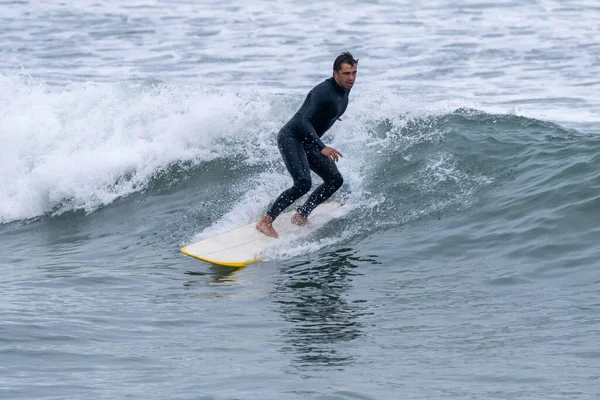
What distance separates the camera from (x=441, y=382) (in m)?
5.77

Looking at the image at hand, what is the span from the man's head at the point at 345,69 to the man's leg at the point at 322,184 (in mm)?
848

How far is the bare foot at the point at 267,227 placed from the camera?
9750mm

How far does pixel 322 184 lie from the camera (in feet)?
32.7

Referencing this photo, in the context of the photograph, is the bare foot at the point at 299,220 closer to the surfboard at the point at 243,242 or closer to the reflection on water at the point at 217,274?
the surfboard at the point at 243,242

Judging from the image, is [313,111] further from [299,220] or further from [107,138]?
[107,138]

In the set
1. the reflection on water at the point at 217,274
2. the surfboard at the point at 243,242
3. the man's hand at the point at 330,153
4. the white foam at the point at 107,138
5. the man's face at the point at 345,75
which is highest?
the man's face at the point at 345,75

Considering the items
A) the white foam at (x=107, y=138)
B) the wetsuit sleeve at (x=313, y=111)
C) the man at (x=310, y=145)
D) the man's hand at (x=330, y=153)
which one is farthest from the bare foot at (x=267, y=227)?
the white foam at (x=107, y=138)

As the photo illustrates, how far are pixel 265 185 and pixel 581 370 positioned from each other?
6079 mm

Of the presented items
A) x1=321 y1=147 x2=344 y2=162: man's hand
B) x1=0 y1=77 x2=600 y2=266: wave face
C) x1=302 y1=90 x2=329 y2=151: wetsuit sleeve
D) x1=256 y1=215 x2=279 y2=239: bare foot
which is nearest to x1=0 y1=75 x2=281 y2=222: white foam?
x1=0 y1=77 x2=600 y2=266: wave face

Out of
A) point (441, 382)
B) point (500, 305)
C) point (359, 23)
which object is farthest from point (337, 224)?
point (359, 23)

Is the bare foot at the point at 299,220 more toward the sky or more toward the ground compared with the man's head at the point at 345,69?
more toward the ground

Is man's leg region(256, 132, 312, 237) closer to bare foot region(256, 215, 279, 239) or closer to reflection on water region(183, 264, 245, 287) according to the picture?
bare foot region(256, 215, 279, 239)

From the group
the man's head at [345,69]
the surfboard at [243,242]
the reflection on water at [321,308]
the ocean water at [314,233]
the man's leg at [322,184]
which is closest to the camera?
the ocean water at [314,233]

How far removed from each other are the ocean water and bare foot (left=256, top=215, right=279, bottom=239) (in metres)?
0.25
